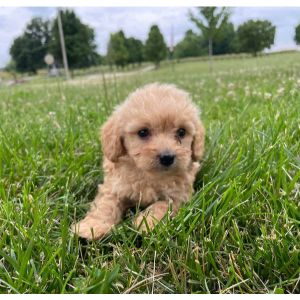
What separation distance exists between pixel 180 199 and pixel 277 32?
1312 mm

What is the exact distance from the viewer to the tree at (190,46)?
2.96 metres

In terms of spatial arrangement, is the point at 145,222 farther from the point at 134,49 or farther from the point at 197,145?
the point at 134,49

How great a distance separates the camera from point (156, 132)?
92.0 inches

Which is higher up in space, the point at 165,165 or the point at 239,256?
the point at 165,165

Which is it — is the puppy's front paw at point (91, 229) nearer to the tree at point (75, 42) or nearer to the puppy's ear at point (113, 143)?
the puppy's ear at point (113, 143)

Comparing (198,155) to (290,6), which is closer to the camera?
(290,6)

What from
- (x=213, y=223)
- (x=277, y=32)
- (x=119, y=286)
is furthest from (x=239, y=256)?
(x=277, y=32)

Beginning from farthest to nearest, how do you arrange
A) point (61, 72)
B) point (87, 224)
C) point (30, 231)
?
point (61, 72) → point (87, 224) → point (30, 231)

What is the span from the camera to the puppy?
2193 millimetres

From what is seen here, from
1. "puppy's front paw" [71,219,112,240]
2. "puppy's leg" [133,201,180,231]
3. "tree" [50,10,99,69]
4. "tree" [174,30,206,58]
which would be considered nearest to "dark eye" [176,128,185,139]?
"puppy's leg" [133,201,180,231]

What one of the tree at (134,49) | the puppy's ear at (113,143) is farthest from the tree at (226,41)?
the puppy's ear at (113,143)

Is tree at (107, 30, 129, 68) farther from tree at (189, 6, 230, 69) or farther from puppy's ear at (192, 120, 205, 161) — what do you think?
puppy's ear at (192, 120, 205, 161)

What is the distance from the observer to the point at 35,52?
10.8 feet

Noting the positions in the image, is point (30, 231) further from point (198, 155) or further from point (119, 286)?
point (198, 155)
